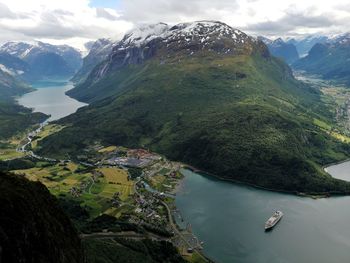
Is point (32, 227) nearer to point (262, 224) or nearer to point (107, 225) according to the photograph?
point (107, 225)

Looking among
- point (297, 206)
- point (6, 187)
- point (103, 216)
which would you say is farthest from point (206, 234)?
point (6, 187)

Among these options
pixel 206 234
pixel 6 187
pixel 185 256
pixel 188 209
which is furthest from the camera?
pixel 188 209

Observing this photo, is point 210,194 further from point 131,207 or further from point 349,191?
point 349,191

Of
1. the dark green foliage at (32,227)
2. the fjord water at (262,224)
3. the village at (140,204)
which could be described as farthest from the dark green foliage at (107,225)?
the dark green foliage at (32,227)

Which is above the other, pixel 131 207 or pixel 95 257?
pixel 95 257

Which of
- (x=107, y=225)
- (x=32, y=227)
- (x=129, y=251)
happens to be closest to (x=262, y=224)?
(x=107, y=225)

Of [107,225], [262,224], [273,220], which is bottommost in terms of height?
[262,224]
